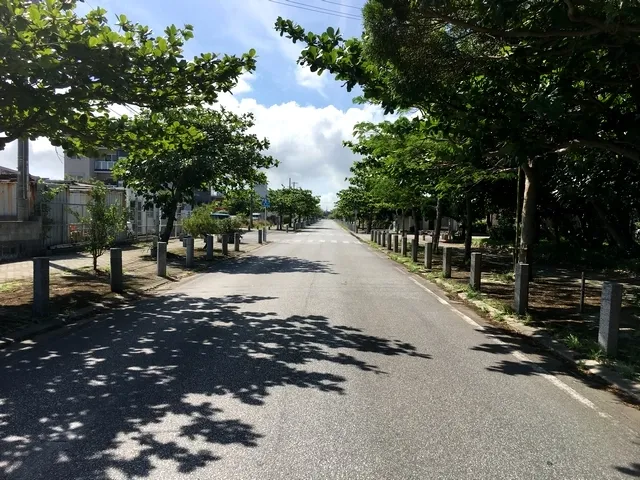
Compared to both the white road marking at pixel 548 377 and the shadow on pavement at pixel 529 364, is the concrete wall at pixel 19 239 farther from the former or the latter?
the shadow on pavement at pixel 529 364

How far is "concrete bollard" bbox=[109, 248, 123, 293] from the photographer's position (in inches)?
446

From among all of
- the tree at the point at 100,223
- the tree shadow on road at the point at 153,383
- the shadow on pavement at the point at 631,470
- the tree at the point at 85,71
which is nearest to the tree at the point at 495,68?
the tree at the point at 85,71

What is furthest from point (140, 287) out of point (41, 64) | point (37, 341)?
point (41, 64)

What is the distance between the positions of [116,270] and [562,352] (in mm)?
9050

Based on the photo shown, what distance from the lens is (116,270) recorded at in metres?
11.5

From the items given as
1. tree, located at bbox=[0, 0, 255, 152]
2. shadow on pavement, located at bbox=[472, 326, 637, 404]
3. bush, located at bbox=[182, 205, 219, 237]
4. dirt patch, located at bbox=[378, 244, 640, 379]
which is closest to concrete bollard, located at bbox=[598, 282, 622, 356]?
dirt patch, located at bbox=[378, 244, 640, 379]

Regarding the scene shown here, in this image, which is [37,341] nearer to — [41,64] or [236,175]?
[41,64]

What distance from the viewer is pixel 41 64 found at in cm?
670

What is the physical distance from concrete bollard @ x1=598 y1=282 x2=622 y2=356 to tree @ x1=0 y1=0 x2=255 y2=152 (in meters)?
7.00

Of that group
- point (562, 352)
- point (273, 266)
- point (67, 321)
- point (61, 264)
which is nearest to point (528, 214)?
point (562, 352)

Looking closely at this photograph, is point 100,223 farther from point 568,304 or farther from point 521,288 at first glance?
point 568,304

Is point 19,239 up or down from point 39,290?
up

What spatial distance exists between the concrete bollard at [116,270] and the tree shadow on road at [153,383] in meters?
2.61

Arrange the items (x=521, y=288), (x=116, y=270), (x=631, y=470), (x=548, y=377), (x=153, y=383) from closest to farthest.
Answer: (x=631, y=470), (x=153, y=383), (x=548, y=377), (x=521, y=288), (x=116, y=270)
